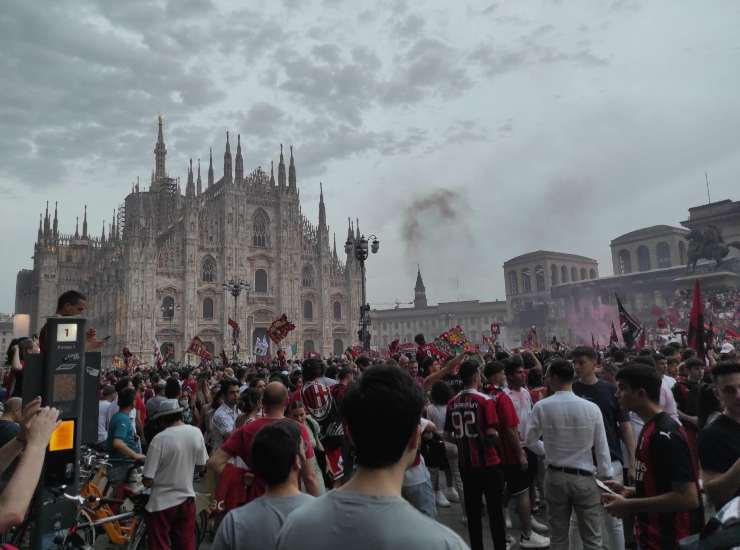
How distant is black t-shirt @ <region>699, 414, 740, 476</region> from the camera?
2.92 meters

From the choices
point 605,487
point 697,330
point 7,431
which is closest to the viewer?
point 605,487

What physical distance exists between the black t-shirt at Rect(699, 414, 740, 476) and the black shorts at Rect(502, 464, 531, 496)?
270cm

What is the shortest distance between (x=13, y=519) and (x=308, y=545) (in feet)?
4.17

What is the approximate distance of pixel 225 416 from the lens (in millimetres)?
7363

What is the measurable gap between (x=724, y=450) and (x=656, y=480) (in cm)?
40

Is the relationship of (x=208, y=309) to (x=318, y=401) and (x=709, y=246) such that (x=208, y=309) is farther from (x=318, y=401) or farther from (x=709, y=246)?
(x=318, y=401)

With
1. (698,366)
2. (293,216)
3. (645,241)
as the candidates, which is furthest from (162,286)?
(645,241)

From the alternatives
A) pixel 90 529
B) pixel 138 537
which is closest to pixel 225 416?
pixel 90 529

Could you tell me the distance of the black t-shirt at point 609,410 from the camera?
5.41 meters

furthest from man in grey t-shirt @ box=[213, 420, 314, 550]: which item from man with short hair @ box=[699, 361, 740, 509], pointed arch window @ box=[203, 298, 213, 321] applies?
pointed arch window @ box=[203, 298, 213, 321]

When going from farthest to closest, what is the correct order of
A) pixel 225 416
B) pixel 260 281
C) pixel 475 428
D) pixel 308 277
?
pixel 308 277, pixel 260 281, pixel 225 416, pixel 475 428

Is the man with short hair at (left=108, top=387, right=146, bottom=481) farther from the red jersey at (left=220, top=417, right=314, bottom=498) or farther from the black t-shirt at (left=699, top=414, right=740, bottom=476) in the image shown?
the black t-shirt at (left=699, top=414, right=740, bottom=476)

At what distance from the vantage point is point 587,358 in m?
5.48

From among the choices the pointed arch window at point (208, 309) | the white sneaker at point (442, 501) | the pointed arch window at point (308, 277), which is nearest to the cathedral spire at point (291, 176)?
the pointed arch window at point (308, 277)
